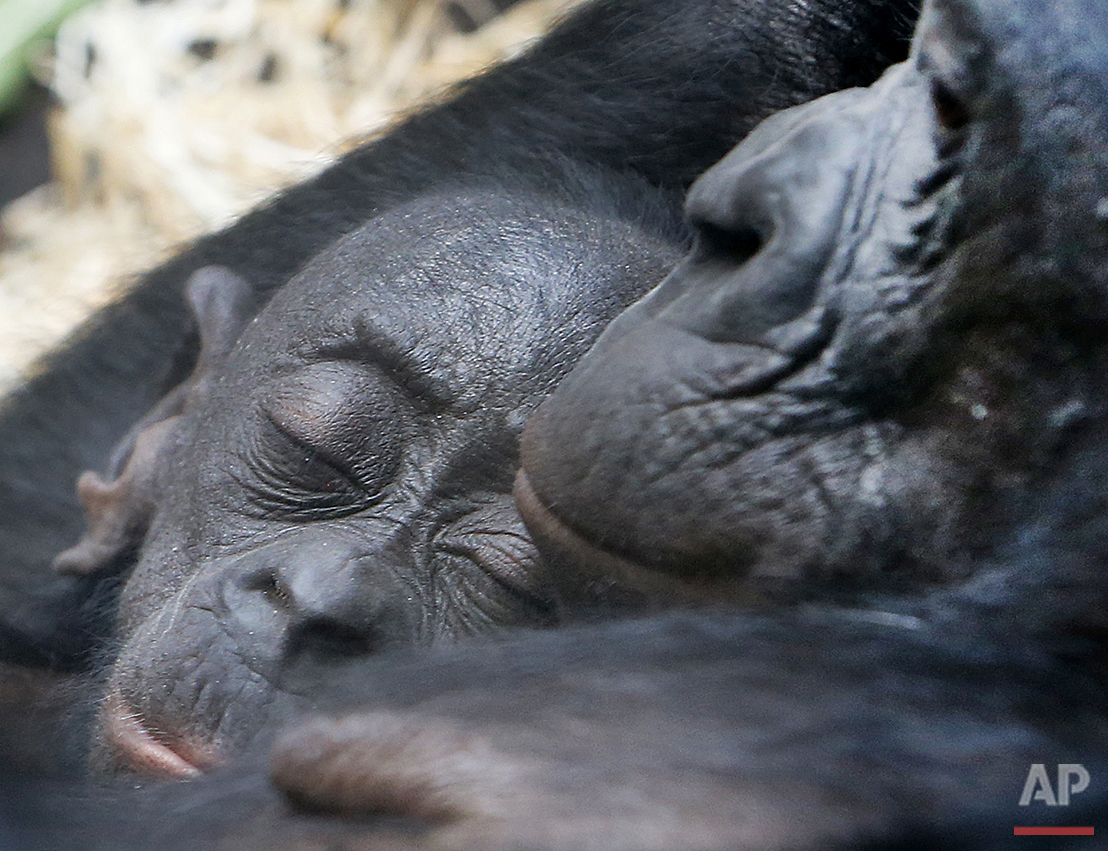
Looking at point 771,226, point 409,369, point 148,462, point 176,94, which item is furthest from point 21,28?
point 771,226

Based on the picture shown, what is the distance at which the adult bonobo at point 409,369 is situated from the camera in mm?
1131

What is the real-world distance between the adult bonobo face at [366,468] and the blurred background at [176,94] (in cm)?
115

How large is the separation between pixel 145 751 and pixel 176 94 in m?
1.95

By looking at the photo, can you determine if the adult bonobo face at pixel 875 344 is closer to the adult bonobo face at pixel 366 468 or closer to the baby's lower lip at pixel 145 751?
the adult bonobo face at pixel 366 468

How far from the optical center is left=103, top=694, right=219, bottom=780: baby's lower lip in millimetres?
1107

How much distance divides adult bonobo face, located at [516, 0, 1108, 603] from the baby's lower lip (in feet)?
1.53

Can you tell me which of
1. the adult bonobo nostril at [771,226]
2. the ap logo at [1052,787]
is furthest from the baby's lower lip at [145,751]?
the ap logo at [1052,787]

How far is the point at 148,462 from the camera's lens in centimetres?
143

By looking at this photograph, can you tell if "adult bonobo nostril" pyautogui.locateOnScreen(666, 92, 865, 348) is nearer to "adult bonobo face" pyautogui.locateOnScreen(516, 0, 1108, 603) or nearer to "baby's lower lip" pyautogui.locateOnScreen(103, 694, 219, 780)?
"adult bonobo face" pyautogui.locateOnScreen(516, 0, 1108, 603)

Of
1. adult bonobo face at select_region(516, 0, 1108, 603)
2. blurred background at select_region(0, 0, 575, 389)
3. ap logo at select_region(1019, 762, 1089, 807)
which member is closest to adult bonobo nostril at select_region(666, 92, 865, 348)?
adult bonobo face at select_region(516, 0, 1108, 603)

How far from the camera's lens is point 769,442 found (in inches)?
30.2

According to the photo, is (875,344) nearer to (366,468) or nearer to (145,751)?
(366,468)

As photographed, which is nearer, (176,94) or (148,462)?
(148,462)

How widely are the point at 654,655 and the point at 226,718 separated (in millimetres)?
530
